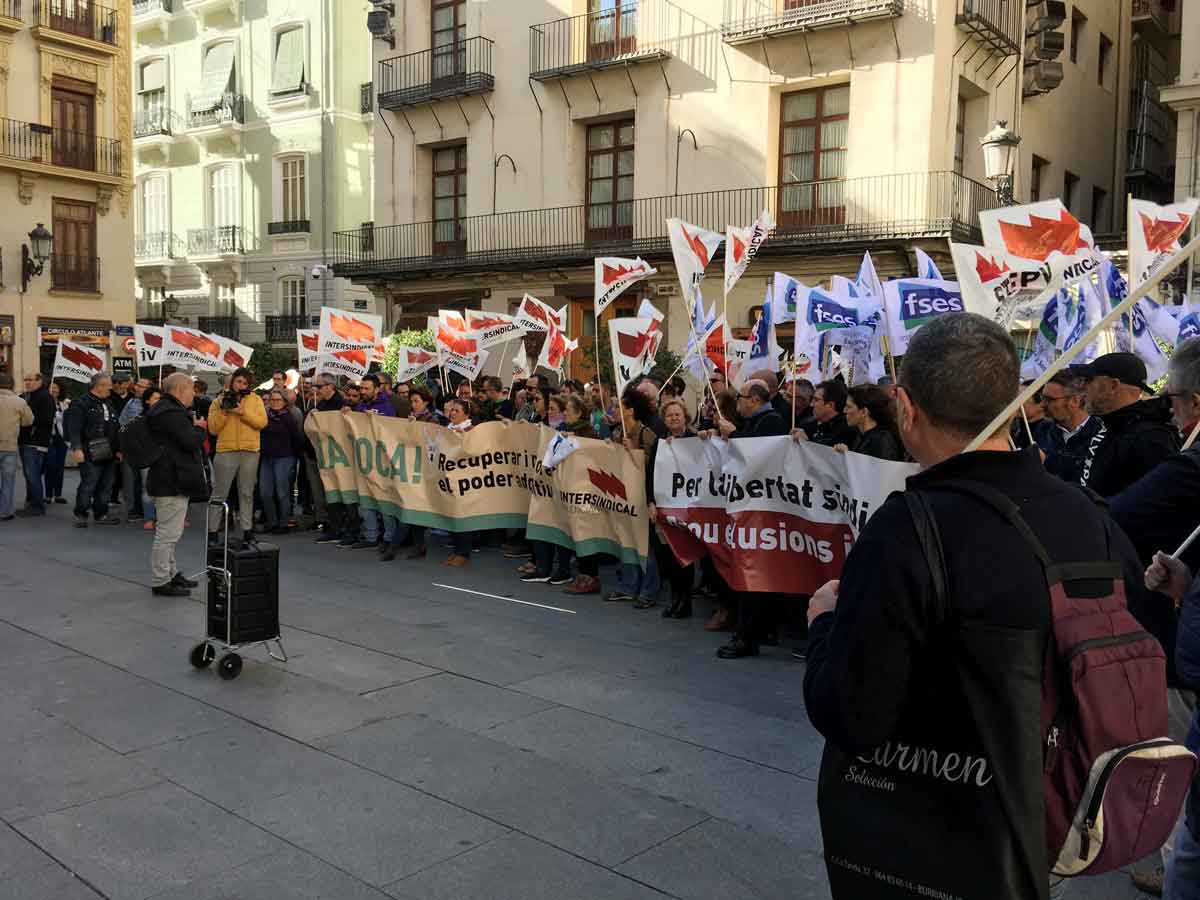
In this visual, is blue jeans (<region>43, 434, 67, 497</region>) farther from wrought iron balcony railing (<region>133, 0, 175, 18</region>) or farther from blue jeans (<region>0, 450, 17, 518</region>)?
wrought iron balcony railing (<region>133, 0, 175, 18</region>)

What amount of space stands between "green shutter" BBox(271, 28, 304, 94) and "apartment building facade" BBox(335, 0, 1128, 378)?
368 inches

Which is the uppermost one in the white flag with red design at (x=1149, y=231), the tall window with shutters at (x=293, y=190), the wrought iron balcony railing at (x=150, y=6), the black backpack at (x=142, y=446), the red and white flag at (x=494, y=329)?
the wrought iron balcony railing at (x=150, y=6)

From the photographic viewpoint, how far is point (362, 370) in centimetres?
1357

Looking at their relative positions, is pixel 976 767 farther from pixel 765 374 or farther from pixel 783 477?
pixel 765 374

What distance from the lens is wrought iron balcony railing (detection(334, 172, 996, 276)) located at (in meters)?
19.2

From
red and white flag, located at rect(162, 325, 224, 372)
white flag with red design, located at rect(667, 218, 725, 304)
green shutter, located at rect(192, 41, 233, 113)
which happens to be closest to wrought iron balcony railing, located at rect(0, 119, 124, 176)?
green shutter, located at rect(192, 41, 233, 113)

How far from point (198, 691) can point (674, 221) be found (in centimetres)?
662

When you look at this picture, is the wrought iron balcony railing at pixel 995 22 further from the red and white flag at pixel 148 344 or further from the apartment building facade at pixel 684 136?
the red and white flag at pixel 148 344

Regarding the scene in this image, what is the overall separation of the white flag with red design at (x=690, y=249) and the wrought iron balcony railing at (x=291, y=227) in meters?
27.9

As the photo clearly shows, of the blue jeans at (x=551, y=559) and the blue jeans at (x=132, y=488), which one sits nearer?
the blue jeans at (x=551, y=559)

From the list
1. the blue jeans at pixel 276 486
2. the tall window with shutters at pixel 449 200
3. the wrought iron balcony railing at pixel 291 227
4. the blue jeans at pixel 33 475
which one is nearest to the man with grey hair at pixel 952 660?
the blue jeans at pixel 276 486

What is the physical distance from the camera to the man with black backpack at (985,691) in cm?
193

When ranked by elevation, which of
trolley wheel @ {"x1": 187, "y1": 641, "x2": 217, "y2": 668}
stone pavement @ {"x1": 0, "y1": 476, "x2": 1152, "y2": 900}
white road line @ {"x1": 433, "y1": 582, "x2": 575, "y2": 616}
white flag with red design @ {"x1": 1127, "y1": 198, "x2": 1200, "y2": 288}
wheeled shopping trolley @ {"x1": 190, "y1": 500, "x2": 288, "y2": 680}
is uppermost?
white flag with red design @ {"x1": 1127, "y1": 198, "x2": 1200, "y2": 288}

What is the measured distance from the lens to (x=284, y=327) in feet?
118
